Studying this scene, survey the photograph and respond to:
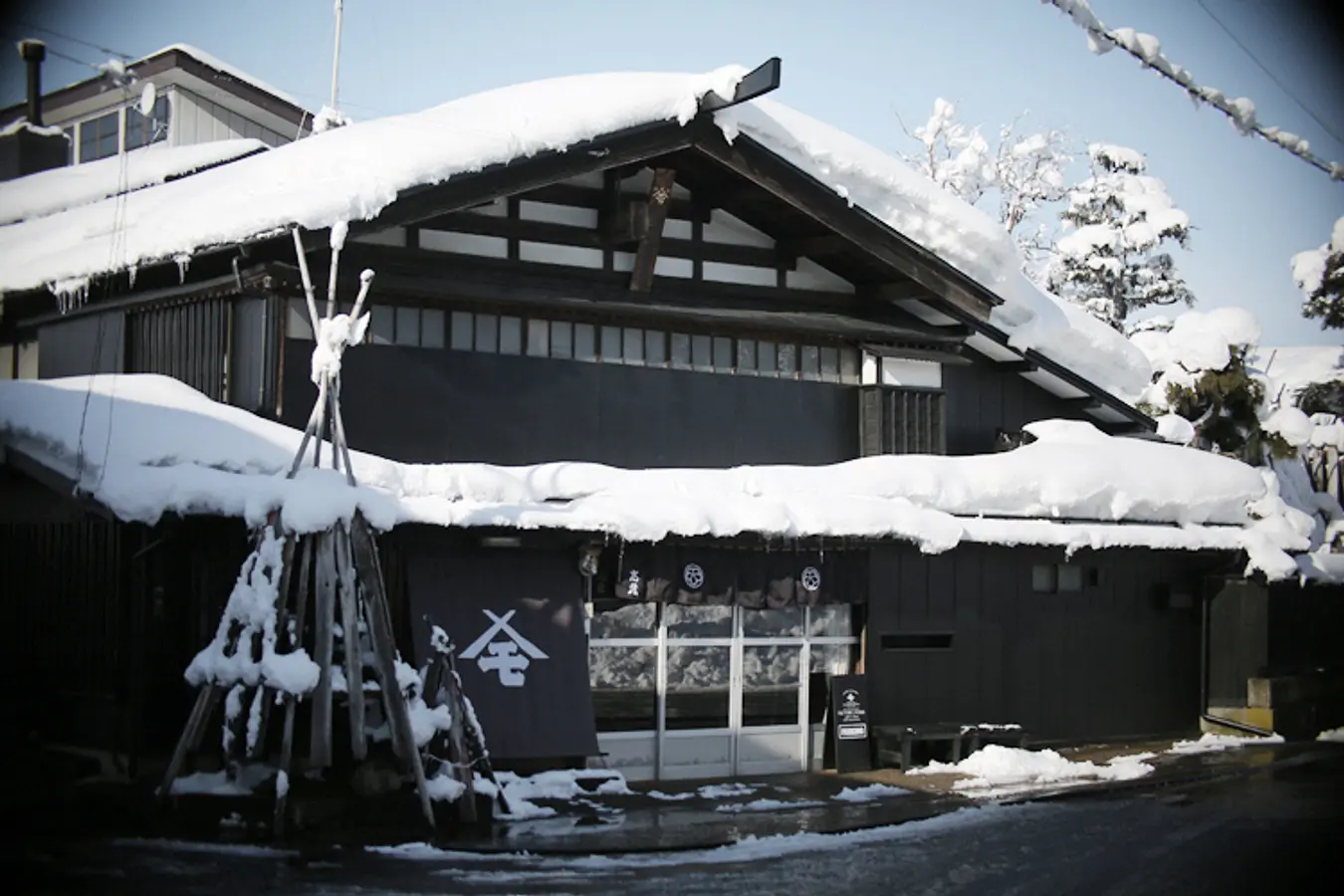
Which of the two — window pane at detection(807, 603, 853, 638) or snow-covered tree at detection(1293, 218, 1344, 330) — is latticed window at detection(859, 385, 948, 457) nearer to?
window pane at detection(807, 603, 853, 638)

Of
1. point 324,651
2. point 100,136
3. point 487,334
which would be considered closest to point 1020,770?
point 487,334

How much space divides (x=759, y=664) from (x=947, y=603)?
9.85ft

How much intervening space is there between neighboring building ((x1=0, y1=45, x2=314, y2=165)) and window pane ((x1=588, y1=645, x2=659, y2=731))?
13567mm

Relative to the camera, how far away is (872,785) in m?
16.5

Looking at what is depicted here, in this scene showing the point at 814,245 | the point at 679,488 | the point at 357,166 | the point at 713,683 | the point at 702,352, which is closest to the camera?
the point at 357,166

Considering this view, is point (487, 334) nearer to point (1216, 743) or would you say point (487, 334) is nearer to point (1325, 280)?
point (1216, 743)

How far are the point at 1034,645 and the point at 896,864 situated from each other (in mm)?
8003

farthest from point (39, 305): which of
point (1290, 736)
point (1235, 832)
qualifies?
point (1290, 736)

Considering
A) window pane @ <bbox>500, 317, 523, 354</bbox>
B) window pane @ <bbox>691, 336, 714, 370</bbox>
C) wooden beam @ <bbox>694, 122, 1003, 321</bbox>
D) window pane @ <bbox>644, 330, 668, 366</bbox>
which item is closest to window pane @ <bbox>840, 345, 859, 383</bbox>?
wooden beam @ <bbox>694, 122, 1003, 321</bbox>

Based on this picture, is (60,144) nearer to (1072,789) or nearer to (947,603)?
(947,603)

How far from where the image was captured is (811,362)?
19.4m

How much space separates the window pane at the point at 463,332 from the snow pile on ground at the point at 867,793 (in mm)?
6756

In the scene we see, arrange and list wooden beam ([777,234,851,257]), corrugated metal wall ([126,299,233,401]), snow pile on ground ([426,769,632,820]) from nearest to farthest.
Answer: snow pile on ground ([426,769,632,820])
corrugated metal wall ([126,299,233,401])
wooden beam ([777,234,851,257])

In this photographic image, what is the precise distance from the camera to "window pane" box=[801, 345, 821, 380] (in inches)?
760
